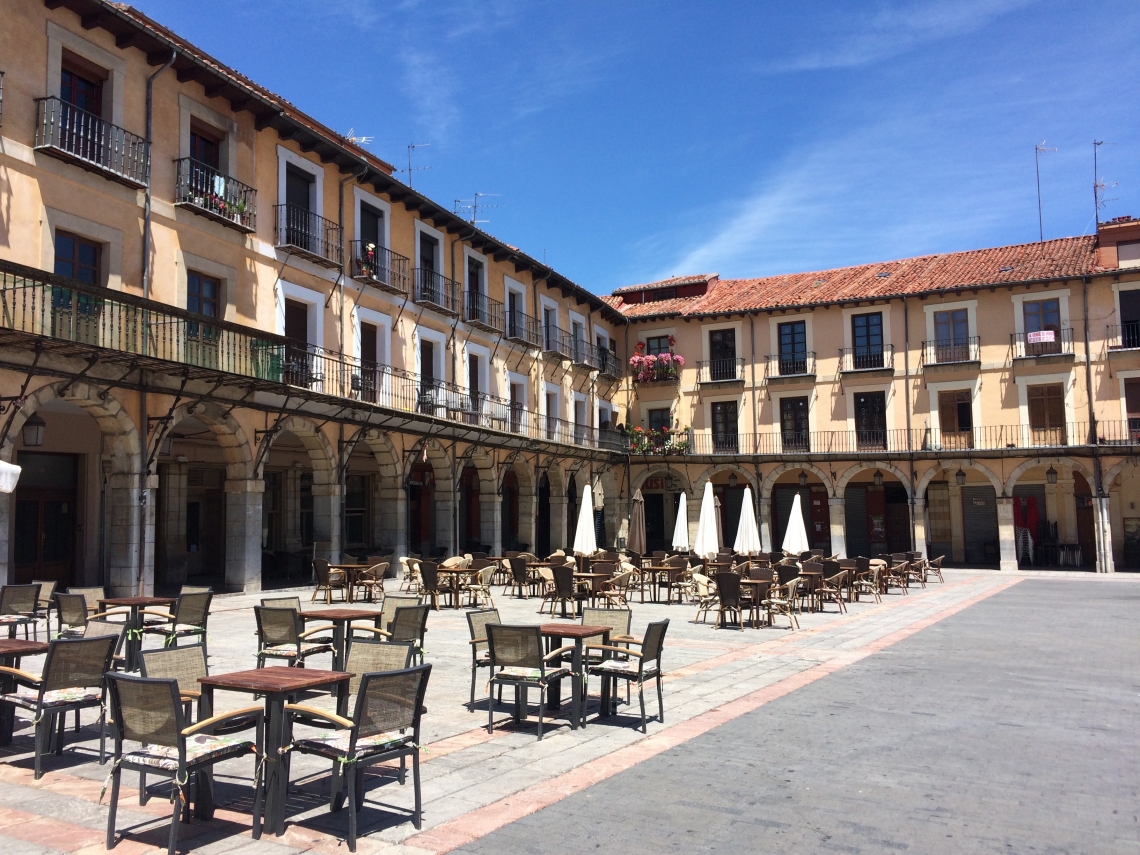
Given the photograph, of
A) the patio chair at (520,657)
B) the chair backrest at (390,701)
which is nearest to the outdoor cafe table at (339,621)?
the patio chair at (520,657)

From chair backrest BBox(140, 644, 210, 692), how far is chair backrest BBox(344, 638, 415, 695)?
907 mm

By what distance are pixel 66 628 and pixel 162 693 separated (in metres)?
5.65

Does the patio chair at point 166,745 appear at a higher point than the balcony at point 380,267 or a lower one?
lower

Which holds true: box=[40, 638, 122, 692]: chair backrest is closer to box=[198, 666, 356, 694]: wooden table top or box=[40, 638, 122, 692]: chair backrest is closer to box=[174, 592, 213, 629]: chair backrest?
box=[198, 666, 356, 694]: wooden table top

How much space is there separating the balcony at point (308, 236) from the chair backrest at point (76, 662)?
13.5 m

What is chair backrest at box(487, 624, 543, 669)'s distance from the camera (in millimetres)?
7090

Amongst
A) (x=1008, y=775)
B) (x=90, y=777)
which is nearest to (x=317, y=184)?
(x=90, y=777)

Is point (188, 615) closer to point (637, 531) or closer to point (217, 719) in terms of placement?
point (217, 719)

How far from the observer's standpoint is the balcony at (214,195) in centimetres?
1641

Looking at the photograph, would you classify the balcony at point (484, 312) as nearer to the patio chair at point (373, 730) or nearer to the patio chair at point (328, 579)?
the patio chair at point (328, 579)

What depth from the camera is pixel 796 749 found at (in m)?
6.53

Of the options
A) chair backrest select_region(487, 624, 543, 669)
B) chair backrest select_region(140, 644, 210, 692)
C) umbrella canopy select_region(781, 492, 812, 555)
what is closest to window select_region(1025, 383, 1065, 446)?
umbrella canopy select_region(781, 492, 812, 555)

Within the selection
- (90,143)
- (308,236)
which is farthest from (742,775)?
(308,236)

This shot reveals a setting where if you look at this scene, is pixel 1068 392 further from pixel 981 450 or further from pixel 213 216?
pixel 213 216
